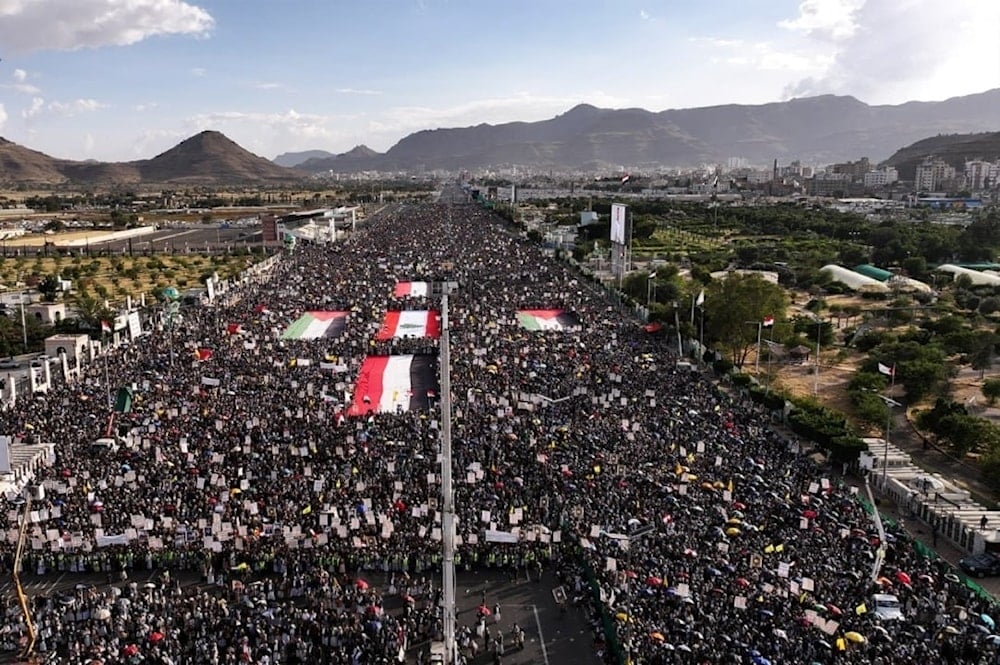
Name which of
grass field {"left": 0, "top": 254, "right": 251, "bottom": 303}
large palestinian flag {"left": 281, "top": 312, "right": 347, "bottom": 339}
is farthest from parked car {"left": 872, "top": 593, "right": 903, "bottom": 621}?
grass field {"left": 0, "top": 254, "right": 251, "bottom": 303}

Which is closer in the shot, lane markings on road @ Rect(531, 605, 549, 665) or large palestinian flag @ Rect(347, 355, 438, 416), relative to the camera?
lane markings on road @ Rect(531, 605, 549, 665)

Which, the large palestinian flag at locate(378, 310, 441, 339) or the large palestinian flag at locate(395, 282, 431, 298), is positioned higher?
the large palestinian flag at locate(395, 282, 431, 298)

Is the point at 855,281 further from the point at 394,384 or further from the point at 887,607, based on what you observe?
the point at 887,607

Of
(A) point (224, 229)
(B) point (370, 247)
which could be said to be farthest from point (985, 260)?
(A) point (224, 229)

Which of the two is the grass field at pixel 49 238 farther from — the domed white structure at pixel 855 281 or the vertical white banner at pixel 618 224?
the domed white structure at pixel 855 281

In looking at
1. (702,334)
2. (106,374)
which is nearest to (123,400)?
(106,374)

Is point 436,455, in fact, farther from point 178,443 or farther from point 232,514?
point 178,443

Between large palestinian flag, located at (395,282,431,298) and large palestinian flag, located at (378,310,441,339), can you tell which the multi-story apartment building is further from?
large palestinian flag, located at (378,310,441,339)

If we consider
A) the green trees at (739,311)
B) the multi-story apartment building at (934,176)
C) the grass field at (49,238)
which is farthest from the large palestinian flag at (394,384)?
the multi-story apartment building at (934,176)
